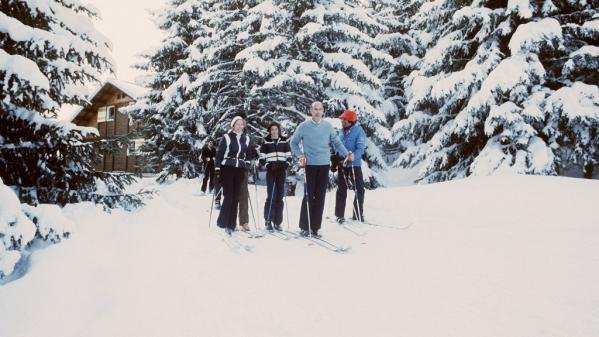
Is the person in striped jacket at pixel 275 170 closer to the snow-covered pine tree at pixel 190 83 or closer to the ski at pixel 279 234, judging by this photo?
the ski at pixel 279 234

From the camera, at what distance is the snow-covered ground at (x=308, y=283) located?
2975 millimetres

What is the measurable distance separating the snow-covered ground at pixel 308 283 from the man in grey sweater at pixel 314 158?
603 mm

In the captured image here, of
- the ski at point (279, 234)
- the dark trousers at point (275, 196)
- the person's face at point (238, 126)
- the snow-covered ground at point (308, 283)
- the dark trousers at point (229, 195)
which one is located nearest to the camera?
the snow-covered ground at point (308, 283)

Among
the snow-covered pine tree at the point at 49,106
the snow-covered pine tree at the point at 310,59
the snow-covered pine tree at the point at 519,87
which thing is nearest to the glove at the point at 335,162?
the snow-covered pine tree at the point at 49,106

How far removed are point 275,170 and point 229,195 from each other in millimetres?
1029

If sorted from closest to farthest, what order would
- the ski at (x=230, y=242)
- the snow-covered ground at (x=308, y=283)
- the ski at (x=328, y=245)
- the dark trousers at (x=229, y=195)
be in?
1. the snow-covered ground at (x=308, y=283)
2. the ski at (x=328, y=245)
3. the ski at (x=230, y=242)
4. the dark trousers at (x=229, y=195)

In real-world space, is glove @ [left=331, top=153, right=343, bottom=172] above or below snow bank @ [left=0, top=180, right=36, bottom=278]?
above

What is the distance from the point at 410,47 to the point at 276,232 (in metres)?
17.8

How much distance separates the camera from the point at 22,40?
427 centimetres

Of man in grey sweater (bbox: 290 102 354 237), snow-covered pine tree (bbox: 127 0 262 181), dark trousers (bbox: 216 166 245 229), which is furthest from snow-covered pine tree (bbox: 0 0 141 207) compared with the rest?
snow-covered pine tree (bbox: 127 0 262 181)

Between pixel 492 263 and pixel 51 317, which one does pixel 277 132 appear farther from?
pixel 51 317

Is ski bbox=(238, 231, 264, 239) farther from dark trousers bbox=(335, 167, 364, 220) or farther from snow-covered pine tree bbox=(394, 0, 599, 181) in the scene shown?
snow-covered pine tree bbox=(394, 0, 599, 181)

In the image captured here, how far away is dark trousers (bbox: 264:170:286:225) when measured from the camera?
22.9 ft

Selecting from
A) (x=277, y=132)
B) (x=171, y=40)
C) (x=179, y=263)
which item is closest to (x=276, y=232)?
(x=277, y=132)
